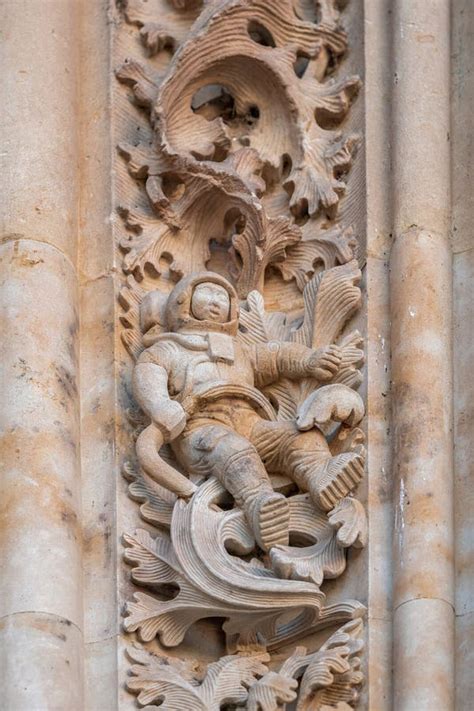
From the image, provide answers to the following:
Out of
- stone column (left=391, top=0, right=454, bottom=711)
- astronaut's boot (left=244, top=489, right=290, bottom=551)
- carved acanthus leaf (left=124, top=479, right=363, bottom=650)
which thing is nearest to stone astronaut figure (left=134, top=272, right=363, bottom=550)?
astronaut's boot (left=244, top=489, right=290, bottom=551)

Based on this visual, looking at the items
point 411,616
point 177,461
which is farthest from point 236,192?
point 411,616

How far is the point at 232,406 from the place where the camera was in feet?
32.0

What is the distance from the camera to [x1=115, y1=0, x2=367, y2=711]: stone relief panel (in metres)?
9.37

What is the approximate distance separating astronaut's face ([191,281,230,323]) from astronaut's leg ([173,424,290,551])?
0.39 meters

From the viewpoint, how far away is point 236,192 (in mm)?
10195

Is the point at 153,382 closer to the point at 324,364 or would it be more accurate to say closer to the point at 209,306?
the point at 209,306

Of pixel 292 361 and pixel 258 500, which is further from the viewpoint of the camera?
pixel 292 361

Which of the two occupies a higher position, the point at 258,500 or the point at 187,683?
the point at 258,500

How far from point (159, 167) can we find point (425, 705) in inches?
85.6

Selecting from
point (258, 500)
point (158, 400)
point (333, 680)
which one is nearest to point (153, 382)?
point (158, 400)

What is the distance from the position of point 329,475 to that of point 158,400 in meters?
0.59

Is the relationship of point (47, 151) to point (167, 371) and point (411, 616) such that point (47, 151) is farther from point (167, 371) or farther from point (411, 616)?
point (411, 616)

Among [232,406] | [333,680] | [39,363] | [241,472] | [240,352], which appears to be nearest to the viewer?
[333,680]

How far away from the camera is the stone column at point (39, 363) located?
9.18 meters
